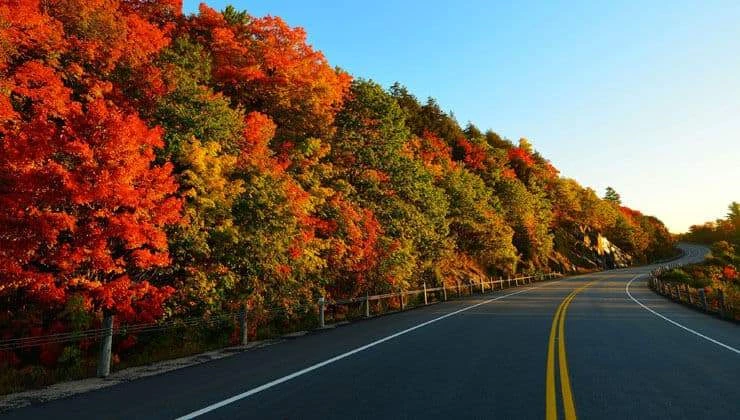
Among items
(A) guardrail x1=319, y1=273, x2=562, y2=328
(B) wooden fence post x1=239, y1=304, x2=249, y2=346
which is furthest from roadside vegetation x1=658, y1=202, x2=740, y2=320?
(B) wooden fence post x1=239, y1=304, x2=249, y2=346

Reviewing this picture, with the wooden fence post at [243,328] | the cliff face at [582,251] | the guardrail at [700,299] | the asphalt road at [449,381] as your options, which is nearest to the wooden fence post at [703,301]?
the guardrail at [700,299]

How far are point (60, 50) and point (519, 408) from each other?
19.7 m

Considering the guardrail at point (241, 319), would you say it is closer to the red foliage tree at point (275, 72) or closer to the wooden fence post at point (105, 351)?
the wooden fence post at point (105, 351)

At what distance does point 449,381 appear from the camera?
26.6 feet

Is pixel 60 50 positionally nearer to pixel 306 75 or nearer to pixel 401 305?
pixel 306 75

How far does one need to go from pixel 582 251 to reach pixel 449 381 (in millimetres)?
97627

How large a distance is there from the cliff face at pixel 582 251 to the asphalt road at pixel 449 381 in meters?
72.6

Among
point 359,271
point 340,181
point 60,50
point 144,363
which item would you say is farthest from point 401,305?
point 60,50

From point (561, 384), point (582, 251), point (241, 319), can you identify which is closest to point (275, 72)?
point (241, 319)

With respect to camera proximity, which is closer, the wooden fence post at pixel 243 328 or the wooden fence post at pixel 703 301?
the wooden fence post at pixel 243 328

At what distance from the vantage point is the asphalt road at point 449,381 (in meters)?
6.46

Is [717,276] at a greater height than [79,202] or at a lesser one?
lesser

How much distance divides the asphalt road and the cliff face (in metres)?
72.6

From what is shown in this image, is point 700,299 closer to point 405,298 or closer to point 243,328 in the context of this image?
point 405,298
